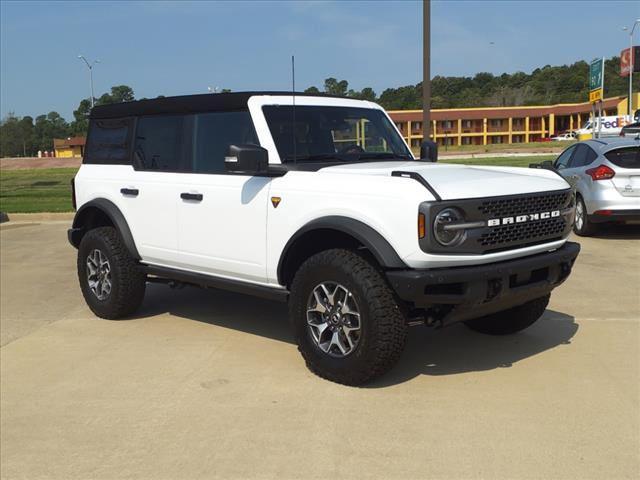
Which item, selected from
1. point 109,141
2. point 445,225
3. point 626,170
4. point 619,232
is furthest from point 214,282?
point 619,232

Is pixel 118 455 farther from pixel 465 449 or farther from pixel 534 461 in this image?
pixel 534 461

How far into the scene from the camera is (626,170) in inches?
388

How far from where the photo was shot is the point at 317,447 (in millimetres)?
3607

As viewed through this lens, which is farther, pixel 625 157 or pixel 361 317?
pixel 625 157

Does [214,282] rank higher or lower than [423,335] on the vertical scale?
higher

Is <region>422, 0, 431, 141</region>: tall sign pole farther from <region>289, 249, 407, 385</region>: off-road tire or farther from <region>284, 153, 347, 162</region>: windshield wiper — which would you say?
<region>289, 249, 407, 385</region>: off-road tire

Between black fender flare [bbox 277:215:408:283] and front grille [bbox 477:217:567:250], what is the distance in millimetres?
547

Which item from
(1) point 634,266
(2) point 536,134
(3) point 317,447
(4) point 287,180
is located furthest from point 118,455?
→ (2) point 536,134

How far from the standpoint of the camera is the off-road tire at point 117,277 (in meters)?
6.21

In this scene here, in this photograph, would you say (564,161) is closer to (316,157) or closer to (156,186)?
(316,157)

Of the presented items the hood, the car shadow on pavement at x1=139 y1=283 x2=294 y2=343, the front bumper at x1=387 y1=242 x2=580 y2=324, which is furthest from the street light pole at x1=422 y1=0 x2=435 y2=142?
the front bumper at x1=387 y1=242 x2=580 y2=324

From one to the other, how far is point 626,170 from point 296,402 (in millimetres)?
7506

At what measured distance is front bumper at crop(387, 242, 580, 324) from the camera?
4055 mm

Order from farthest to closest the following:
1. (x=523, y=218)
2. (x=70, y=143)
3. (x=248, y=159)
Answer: (x=70, y=143), (x=248, y=159), (x=523, y=218)
